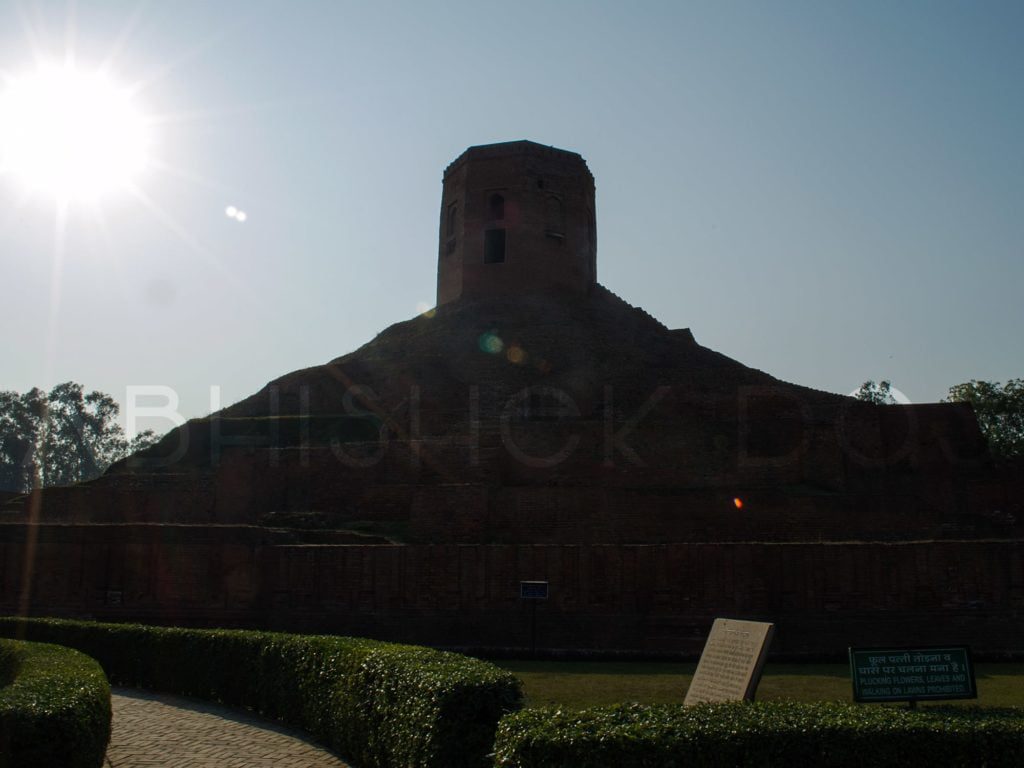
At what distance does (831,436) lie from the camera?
21.4m

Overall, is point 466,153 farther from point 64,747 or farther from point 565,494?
point 64,747

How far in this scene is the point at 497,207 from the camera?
32281mm

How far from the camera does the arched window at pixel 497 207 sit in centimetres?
3222

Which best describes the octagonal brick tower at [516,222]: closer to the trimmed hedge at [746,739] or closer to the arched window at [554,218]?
the arched window at [554,218]

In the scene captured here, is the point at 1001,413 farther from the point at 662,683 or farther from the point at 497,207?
the point at 662,683

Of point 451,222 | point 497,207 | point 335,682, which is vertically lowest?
point 335,682

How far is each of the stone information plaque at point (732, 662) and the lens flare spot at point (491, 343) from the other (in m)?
22.9

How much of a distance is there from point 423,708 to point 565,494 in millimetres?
12811

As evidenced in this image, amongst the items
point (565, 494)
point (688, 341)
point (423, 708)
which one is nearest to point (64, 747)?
point (423, 708)

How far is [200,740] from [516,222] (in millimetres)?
25395

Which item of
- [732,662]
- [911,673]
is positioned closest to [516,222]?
[732,662]

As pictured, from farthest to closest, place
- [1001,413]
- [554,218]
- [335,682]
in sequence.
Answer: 1. [1001,413]
2. [554,218]
3. [335,682]

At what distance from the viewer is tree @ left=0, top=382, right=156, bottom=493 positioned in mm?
61656

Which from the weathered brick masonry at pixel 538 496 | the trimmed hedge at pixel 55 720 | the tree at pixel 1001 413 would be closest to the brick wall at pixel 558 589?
the weathered brick masonry at pixel 538 496
